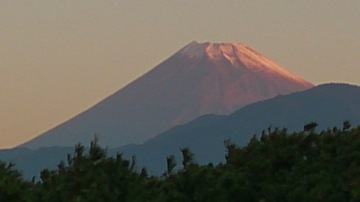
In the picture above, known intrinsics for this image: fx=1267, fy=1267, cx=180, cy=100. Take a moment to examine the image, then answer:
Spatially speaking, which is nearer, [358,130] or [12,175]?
[12,175]

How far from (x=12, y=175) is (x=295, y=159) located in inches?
311

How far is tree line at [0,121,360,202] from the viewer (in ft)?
85.6

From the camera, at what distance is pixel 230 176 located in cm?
2827

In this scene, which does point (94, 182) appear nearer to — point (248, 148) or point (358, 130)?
point (248, 148)

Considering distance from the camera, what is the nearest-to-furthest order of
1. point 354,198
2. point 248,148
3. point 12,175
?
point 12,175 → point 354,198 → point 248,148

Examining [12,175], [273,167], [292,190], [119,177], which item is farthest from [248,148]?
[12,175]

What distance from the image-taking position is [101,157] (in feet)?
88.7

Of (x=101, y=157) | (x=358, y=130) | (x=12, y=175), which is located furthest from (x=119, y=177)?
(x=358, y=130)

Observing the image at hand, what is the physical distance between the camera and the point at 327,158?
3027 centimetres

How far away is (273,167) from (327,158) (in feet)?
4.29

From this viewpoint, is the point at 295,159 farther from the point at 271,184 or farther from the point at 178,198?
the point at 178,198

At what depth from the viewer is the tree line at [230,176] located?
2608 cm

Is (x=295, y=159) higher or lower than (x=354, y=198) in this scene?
higher

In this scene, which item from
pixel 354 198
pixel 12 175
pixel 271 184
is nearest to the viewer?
pixel 12 175
